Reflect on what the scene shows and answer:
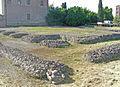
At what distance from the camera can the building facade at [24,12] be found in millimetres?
36250

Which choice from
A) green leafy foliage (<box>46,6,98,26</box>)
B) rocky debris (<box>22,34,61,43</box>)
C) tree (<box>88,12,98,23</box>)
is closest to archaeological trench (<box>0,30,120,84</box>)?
rocky debris (<box>22,34,61,43</box>)

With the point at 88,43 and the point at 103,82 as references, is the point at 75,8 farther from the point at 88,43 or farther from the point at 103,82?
the point at 103,82

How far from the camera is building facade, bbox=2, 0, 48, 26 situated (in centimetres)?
3625

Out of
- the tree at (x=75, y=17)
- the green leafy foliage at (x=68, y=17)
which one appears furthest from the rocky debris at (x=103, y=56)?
the green leafy foliage at (x=68, y=17)

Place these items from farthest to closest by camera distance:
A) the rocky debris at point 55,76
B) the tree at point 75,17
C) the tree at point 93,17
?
the tree at point 93,17 < the tree at point 75,17 < the rocky debris at point 55,76

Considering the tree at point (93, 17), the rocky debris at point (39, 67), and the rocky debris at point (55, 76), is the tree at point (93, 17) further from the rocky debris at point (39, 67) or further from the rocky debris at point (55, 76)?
the rocky debris at point (55, 76)

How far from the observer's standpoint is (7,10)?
3612 cm

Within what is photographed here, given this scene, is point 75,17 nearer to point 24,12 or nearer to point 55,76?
point 24,12

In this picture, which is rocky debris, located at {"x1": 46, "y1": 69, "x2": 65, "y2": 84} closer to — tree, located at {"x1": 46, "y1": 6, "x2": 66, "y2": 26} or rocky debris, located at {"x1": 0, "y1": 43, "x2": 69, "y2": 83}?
rocky debris, located at {"x1": 0, "y1": 43, "x2": 69, "y2": 83}

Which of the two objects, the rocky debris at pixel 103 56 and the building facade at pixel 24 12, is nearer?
the rocky debris at pixel 103 56

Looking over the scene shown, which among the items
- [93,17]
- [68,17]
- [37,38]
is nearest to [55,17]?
[68,17]

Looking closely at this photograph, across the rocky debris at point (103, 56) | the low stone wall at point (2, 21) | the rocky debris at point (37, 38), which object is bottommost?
the rocky debris at point (103, 56)

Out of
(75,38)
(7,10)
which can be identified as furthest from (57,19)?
(75,38)

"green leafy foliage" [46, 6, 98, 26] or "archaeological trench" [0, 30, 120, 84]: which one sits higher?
"green leafy foliage" [46, 6, 98, 26]
